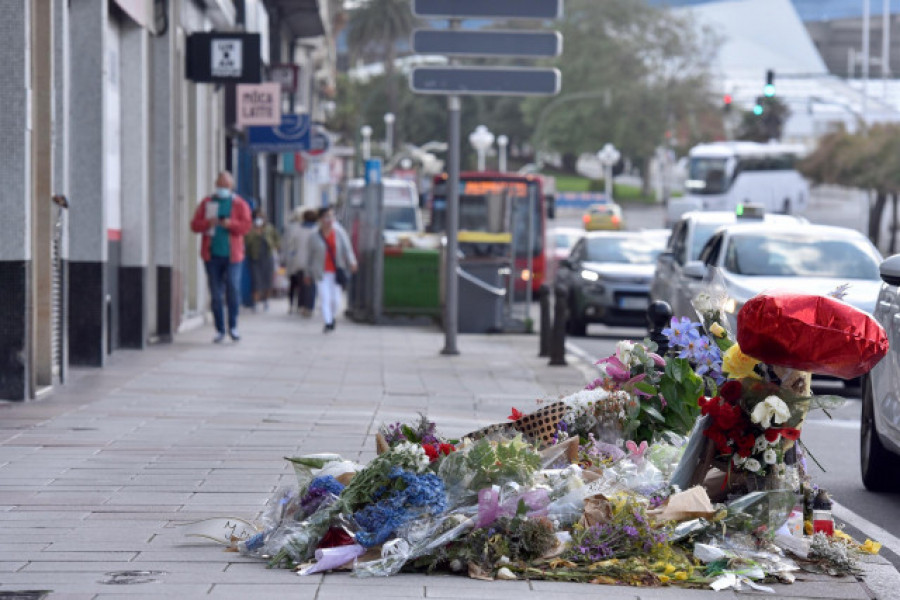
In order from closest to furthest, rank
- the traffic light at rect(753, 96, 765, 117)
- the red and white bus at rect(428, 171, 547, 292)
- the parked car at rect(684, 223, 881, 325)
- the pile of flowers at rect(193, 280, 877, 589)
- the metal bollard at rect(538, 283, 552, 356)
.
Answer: the pile of flowers at rect(193, 280, 877, 589)
the parked car at rect(684, 223, 881, 325)
the metal bollard at rect(538, 283, 552, 356)
the red and white bus at rect(428, 171, 547, 292)
the traffic light at rect(753, 96, 765, 117)

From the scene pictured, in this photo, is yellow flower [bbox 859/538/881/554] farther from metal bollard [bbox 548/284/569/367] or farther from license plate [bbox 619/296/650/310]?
license plate [bbox 619/296/650/310]

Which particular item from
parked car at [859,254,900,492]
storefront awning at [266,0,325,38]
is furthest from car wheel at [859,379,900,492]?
storefront awning at [266,0,325,38]

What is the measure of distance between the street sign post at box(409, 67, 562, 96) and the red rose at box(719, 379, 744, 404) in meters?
11.6

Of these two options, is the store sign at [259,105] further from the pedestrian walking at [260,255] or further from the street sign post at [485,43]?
the street sign post at [485,43]

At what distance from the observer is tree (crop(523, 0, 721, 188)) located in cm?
9919

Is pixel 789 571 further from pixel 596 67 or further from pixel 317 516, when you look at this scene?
pixel 596 67

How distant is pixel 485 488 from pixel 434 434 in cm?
80

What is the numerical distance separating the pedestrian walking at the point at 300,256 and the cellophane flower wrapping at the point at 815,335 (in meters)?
21.6

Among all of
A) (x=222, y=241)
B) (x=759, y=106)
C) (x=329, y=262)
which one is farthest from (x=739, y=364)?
(x=759, y=106)

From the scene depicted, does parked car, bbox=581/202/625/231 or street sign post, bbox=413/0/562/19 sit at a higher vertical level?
street sign post, bbox=413/0/562/19

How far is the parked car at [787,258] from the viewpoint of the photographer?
16219 mm

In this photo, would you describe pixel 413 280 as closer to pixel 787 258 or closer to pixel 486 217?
pixel 787 258

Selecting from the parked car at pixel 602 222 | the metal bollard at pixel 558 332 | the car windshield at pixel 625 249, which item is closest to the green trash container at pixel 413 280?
→ the car windshield at pixel 625 249

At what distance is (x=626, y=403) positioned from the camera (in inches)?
317
